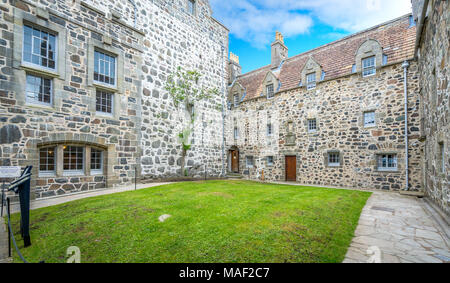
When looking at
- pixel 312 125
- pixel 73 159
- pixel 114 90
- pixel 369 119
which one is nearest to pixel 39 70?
pixel 114 90

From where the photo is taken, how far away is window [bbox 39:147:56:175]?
26.0 feet

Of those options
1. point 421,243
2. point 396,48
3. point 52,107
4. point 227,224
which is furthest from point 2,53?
point 396,48

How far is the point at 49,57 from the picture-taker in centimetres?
820

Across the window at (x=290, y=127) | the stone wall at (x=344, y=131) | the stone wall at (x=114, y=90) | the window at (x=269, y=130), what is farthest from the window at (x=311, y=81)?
the stone wall at (x=114, y=90)

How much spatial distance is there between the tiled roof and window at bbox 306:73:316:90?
751 millimetres

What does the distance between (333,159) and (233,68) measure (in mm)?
13932

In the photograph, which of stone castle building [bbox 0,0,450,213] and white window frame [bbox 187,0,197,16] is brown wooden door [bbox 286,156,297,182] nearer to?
stone castle building [bbox 0,0,450,213]

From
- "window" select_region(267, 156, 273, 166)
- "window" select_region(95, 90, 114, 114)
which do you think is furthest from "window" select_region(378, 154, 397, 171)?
"window" select_region(95, 90, 114, 114)

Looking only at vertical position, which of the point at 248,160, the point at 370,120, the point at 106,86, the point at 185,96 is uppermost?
the point at 185,96

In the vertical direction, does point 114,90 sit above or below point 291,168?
above

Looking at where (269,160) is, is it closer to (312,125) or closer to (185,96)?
(312,125)

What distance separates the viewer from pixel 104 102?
32.5 ft

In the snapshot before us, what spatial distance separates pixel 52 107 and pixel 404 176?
17.1 metres

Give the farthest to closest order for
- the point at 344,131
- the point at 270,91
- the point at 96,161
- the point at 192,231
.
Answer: the point at 270,91 < the point at 344,131 < the point at 96,161 < the point at 192,231
